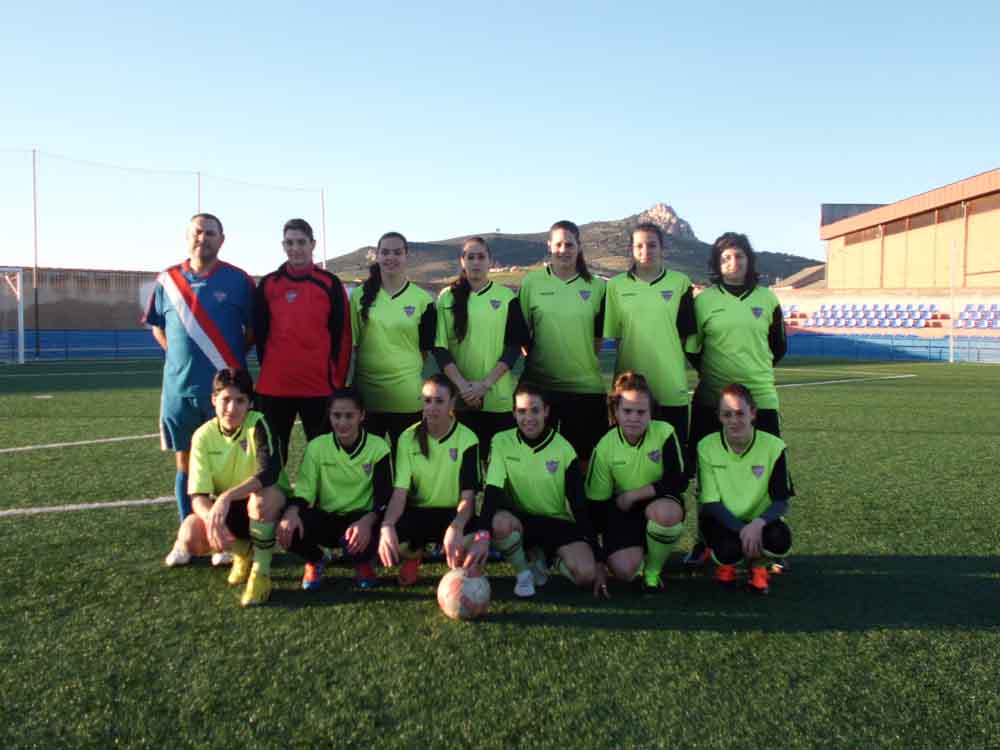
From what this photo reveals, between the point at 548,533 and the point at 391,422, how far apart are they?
3.05 ft

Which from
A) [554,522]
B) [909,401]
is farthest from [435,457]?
[909,401]

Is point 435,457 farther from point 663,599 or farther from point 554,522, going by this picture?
point 663,599

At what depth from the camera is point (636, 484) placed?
3547 millimetres

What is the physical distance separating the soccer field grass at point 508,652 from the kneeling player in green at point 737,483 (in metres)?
0.18

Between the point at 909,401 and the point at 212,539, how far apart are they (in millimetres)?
10496

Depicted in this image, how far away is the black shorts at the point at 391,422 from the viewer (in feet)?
12.5

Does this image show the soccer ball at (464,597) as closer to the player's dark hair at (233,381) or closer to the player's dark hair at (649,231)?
the player's dark hair at (233,381)

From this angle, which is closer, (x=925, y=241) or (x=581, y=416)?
(x=581, y=416)

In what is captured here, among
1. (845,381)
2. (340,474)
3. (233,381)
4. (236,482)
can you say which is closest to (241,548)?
(236,482)

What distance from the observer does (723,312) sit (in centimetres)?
369

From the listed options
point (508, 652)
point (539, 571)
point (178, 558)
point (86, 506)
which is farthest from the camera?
point (86, 506)

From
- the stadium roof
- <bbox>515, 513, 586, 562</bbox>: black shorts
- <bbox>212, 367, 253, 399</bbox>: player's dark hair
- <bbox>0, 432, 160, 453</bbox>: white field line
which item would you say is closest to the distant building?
the stadium roof

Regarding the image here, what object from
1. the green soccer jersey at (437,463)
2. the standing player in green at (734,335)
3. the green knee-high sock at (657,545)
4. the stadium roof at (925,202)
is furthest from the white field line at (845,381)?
the stadium roof at (925,202)

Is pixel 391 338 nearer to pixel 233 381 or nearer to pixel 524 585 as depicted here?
pixel 233 381
